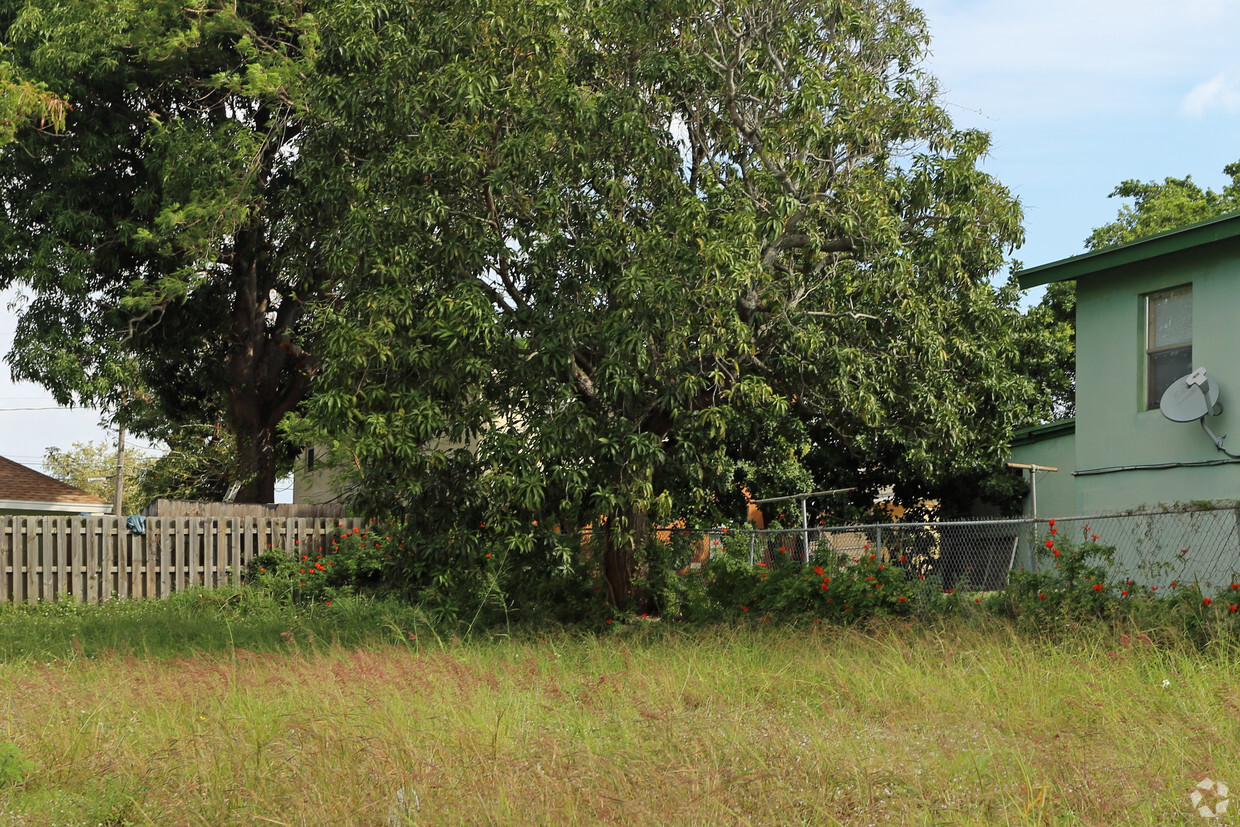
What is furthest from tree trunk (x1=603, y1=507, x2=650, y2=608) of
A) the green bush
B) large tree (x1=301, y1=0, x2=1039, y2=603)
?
the green bush

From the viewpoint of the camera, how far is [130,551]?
671 inches

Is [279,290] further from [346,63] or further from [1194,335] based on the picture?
[1194,335]

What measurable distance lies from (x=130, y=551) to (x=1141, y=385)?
14794 millimetres

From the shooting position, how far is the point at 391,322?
10.5 meters

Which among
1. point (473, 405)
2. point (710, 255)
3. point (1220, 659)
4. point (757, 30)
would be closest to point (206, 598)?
point (473, 405)

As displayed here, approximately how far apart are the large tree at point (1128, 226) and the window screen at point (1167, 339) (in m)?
9.47

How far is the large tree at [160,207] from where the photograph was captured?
19.1 m

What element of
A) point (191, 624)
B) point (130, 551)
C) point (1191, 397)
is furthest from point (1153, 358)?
point (130, 551)

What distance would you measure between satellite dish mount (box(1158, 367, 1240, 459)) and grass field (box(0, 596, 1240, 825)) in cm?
370

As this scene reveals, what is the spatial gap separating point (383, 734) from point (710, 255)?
560 cm

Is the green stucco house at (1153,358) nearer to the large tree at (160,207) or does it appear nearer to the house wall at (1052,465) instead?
the house wall at (1052,465)

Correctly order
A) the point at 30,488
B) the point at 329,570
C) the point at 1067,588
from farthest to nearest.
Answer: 1. the point at 30,488
2. the point at 329,570
3. the point at 1067,588

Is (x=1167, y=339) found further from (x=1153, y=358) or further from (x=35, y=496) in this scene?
(x=35, y=496)

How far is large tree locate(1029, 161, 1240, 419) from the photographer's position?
76.2 ft
